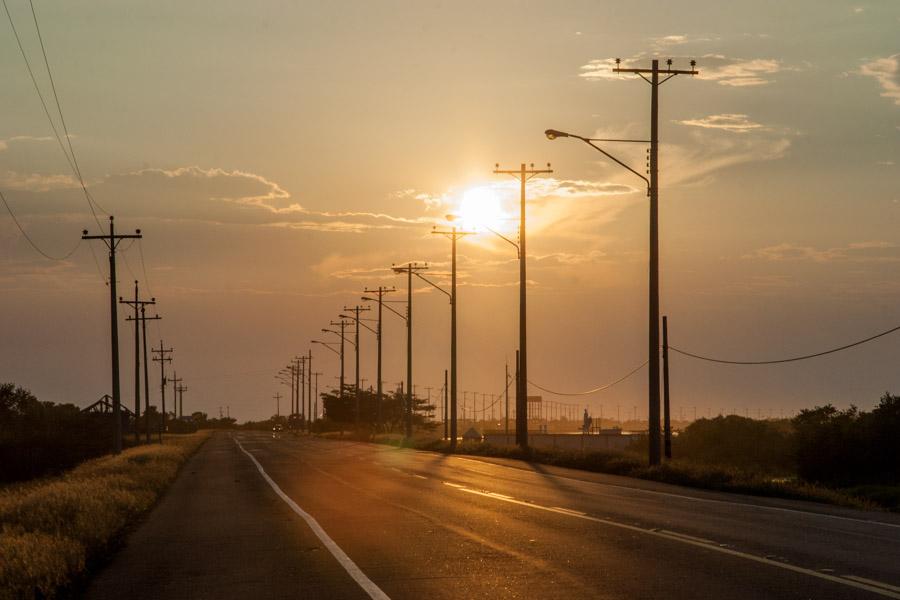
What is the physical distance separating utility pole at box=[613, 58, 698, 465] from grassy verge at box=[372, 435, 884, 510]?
51.7 inches

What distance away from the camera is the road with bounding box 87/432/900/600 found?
455 inches

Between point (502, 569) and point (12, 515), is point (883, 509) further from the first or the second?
point (12, 515)

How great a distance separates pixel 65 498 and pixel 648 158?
70.6 feet

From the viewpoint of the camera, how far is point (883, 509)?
71.1 feet

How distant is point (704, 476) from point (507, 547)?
15.3 m

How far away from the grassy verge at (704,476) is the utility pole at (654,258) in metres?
1.31

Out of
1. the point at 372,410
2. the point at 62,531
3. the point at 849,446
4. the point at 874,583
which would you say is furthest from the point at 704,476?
the point at 372,410

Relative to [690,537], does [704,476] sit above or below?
below

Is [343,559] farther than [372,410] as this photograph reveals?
No

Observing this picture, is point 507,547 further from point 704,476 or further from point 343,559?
point 704,476

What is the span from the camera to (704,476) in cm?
2894

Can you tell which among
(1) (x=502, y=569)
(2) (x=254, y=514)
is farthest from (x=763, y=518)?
(2) (x=254, y=514)

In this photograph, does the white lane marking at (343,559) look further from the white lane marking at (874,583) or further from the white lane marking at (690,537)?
the white lane marking at (874,583)

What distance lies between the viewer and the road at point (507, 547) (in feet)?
37.9
